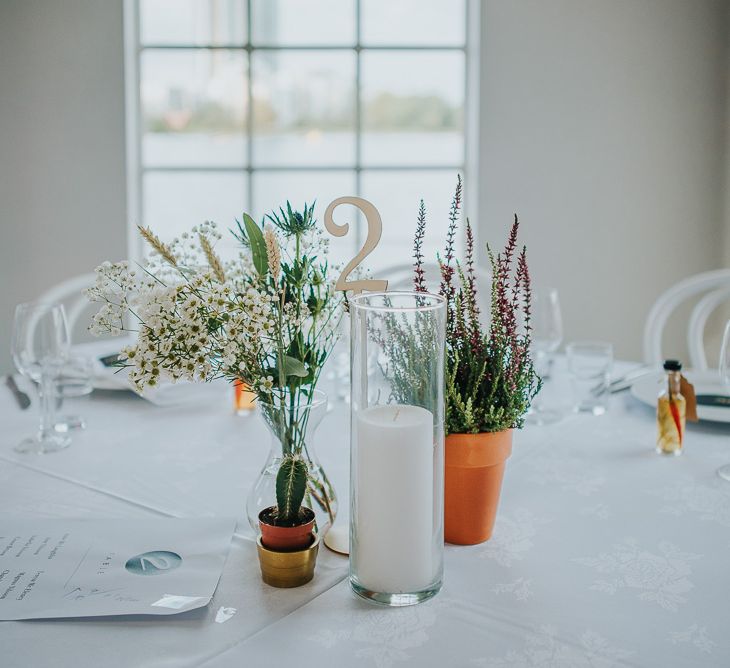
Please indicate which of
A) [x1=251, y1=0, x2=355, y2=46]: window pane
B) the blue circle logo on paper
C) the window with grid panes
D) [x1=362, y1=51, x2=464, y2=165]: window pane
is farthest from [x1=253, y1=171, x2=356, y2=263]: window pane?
the blue circle logo on paper

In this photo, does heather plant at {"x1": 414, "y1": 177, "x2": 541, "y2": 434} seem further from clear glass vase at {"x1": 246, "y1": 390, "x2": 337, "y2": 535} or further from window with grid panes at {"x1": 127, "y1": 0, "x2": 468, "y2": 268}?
window with grid panes at {"x1": 127, "y1": 0, "x2": 468, "y2": 268}

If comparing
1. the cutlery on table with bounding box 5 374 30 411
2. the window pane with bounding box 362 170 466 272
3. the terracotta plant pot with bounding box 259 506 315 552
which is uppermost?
the window pane with bounding box 362 170 466 272

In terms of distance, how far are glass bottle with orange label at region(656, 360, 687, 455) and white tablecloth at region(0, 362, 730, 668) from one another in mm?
24

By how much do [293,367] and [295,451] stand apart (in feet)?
0.34

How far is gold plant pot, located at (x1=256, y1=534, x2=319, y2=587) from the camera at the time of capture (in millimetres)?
928

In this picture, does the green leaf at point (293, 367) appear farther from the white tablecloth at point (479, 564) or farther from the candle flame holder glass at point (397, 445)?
the white tablecloth at point (479, 564)

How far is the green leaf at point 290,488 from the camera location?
0.94m

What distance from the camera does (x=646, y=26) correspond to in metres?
3.02

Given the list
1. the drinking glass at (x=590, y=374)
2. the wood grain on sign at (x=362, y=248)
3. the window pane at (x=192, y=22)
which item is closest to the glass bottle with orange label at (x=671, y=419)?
the drinking glass at (x=590, y=374)

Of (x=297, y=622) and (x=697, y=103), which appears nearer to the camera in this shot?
(x=297, y=622)

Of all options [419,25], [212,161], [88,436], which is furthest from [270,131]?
[88,436]

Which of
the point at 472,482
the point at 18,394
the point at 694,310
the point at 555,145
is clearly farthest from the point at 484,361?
the point at 555,145

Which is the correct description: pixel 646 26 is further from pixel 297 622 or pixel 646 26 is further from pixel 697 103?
pixel 297 622

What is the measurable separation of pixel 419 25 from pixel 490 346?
8.18 ft
